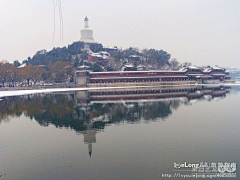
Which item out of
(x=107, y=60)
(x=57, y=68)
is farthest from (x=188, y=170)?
(x=107, y=60)

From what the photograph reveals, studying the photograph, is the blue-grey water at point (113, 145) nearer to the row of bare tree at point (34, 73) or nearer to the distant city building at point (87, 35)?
the row of bare tree at point (34, 73)

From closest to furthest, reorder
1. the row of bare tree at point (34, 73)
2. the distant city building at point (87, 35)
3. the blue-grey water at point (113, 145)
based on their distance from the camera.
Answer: the blue-grey water at point (113, 145), the row of bare tree at point (34, 73), the distant city building at point (87, 35)

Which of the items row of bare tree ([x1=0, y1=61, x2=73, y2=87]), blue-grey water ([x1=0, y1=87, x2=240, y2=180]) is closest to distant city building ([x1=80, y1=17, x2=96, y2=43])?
row of bare tree ([x1=0, y1=61, x2=73, y2=87])

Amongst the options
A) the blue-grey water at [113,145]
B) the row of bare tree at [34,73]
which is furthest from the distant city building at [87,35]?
the blue-grey water at [113,145]

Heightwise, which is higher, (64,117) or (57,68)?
(57,68)

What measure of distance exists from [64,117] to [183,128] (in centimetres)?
1057

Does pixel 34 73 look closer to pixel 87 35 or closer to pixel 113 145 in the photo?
pixel 87 35

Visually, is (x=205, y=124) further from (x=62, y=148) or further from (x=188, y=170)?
(x=62, y=148)

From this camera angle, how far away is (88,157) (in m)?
11.6

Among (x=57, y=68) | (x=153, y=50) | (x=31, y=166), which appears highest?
(x=153, y=50)

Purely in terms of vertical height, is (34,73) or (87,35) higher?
(87,35)

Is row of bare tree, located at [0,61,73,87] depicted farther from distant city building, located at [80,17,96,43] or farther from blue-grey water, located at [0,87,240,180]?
blue-grey water, located at [0,87,240,180]

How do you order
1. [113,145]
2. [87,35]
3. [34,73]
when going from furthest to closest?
[87,35], [34,73], [113,145]

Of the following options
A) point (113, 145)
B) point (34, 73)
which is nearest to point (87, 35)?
point (34, 73)
